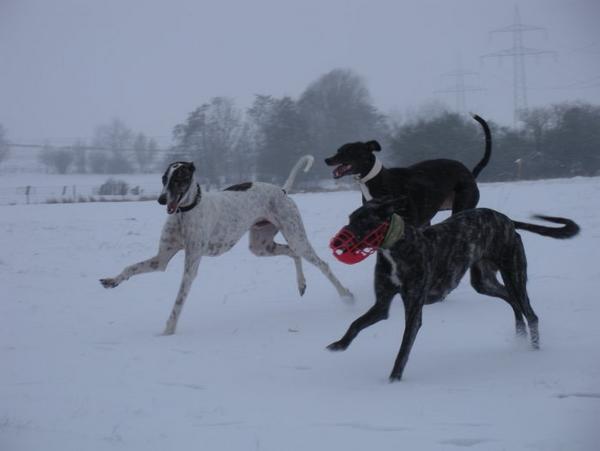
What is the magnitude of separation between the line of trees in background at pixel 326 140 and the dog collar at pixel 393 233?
56.0 feet

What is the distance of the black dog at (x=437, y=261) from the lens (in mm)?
4242

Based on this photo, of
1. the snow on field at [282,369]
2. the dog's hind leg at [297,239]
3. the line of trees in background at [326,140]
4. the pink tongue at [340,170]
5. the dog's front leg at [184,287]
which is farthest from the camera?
the line of trees in background at [326,140]

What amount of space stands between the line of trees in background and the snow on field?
43.9 ft

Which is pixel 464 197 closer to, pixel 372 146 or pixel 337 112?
pixel 372 146

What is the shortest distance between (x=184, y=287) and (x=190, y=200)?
2.46ft

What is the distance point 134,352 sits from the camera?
16.9ft

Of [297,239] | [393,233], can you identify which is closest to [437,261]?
[393,233]

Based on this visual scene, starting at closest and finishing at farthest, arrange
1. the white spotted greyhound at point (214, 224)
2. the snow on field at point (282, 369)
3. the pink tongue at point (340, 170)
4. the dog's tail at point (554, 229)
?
the snow on field at point (282, 369) < the dog's tail at point (554, 229) < the white spotted greyhound at point (214, 224) < the pink tongue at point (340, 170)

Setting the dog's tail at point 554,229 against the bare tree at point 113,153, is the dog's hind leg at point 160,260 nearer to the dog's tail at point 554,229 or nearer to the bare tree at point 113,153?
the dog's tail at point 554,229

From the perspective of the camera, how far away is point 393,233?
4258 millimetres

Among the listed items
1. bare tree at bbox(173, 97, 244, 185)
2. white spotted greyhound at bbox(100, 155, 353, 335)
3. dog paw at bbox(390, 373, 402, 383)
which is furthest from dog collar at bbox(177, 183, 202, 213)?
bare tree at bbox(173, 97, 244, 185)

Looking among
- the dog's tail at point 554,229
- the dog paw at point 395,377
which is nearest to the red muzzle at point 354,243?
the dog paw at point 395,377

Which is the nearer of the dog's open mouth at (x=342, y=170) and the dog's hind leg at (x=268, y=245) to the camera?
the dog's open mouth at (x=342, y=170)

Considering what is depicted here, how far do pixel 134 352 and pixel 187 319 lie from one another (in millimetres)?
1473
